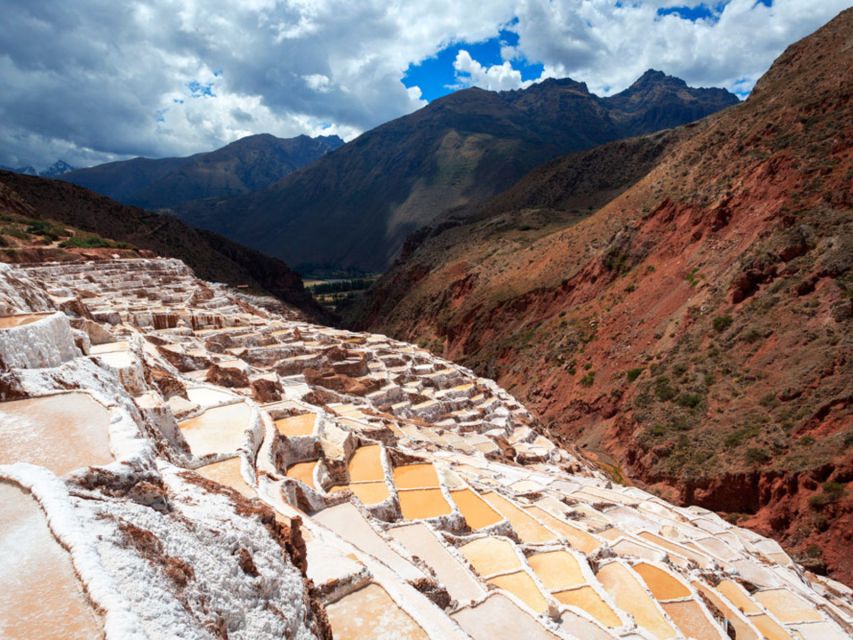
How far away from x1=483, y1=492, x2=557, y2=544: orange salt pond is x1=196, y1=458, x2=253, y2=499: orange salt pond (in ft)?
23.4

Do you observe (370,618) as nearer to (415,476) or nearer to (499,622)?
(499,622)

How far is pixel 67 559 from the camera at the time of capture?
374cm

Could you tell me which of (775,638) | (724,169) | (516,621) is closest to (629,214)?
(724,169)

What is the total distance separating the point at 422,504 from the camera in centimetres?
1227

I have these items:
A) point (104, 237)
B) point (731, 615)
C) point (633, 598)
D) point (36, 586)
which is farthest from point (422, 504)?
point (104, 237)

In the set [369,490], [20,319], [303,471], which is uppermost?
[20,319]

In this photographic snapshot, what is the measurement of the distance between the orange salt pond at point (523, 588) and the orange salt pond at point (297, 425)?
551 centimetres

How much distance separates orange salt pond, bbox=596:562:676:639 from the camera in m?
10.2

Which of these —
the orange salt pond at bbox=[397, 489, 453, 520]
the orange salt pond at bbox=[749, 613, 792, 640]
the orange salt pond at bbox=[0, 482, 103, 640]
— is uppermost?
the orange salt pond at bbox=[0, 482, 103, 640]

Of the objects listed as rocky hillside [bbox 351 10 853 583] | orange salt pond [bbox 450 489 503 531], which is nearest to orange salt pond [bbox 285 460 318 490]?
orange salt pond [bbox 450 489 503 531]

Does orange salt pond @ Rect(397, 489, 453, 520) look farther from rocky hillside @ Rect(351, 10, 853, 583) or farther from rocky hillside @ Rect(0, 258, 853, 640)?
rocky hillside @ Rect(351, 10, 853, 583)

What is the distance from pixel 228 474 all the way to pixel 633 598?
28.6 feet

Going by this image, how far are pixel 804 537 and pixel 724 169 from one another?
30.1 meters

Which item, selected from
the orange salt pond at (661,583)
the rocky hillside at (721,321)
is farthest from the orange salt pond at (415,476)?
the rocky hillside at (721,321)
